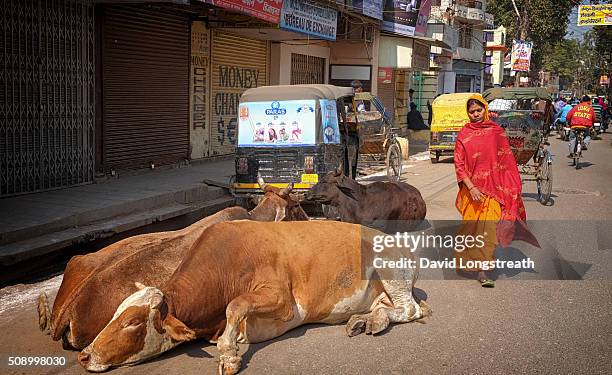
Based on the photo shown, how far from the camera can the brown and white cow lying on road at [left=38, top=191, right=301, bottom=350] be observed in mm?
4625

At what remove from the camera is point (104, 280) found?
4730 mm

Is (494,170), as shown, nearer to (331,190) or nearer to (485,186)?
(485,186)

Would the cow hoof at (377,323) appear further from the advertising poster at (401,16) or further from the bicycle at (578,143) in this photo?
the advertising poster at (401,16)

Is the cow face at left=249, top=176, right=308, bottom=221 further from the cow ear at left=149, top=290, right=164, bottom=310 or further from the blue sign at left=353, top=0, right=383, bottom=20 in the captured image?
the blue sign at left=353, top=0, right=383, bottom=20

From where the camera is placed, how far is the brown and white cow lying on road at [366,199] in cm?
855

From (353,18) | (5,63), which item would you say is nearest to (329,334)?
(5,63)

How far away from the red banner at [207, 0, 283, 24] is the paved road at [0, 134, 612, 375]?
7706 mm

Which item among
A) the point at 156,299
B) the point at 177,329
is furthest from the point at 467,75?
the point at 156,299

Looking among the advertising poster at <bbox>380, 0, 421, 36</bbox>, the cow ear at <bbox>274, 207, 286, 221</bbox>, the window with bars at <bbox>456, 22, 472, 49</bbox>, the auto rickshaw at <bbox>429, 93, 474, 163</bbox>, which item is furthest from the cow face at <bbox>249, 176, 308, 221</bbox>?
the window with bars at <bbox>456, 22, 472, 49</bbox>

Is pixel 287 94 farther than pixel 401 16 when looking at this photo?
No

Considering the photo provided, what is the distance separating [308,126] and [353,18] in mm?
13419

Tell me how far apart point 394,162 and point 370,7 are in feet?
A: 27.4

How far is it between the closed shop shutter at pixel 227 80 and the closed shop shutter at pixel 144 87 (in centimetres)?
142

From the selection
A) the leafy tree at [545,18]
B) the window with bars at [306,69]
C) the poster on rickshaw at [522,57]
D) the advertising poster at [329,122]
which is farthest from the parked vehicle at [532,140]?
the leafy tree at [545,18]
